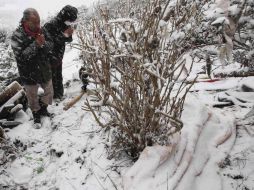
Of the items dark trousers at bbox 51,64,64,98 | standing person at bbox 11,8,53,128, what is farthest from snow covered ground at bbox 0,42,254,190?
dark trousers at bbox 51,64,64,98

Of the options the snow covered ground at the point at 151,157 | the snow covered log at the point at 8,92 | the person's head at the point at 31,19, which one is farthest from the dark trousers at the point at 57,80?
the person's head at the point at 31,19

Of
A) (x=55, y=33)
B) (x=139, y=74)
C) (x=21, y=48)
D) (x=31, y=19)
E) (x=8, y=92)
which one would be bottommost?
(x=8, y=92)

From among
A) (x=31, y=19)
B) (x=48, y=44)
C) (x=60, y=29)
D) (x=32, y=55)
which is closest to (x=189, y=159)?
(x=32, y=55)

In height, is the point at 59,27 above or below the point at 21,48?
above

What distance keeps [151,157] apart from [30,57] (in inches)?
79.1

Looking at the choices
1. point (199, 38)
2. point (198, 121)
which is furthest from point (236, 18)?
point (198, 121)

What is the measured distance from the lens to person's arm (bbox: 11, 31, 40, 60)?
3814mm

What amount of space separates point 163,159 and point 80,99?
231cm

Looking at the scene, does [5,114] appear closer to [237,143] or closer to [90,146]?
[90,146]

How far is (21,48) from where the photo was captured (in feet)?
12.6

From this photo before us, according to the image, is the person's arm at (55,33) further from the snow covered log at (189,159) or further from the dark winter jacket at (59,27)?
the snow covered log at (189,159)

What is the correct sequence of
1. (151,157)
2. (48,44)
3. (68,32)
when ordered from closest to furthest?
1. (151,157)
2. (48,44)
3. (68,32)

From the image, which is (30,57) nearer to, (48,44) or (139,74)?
(48,44)

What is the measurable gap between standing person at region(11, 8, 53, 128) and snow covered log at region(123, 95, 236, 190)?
1.92m
